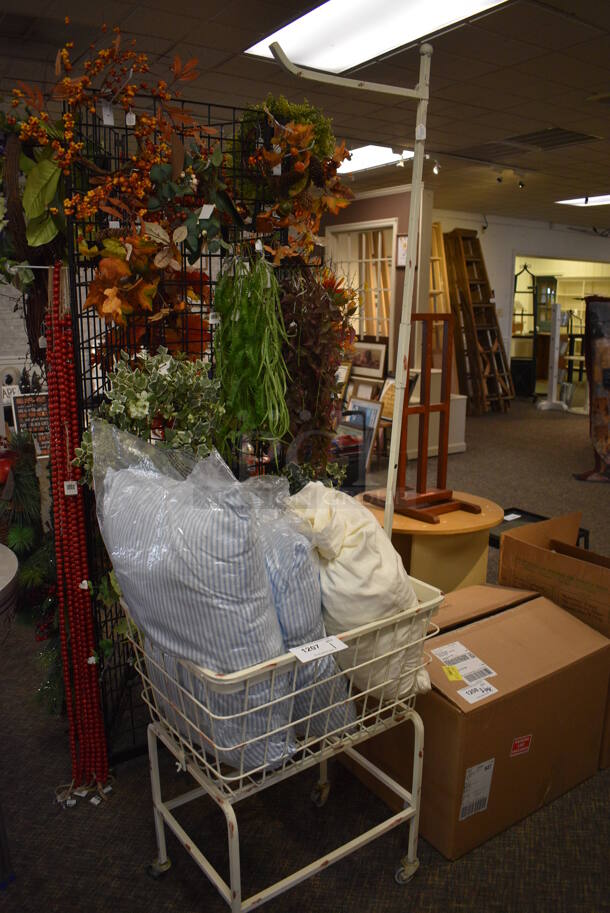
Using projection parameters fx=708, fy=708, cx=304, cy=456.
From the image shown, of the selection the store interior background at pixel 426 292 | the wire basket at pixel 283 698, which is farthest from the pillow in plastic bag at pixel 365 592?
the store interior background at pixel 426 292

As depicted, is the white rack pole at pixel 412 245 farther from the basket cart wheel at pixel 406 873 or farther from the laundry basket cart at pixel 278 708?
the basket cart wheel at pixel 406 873

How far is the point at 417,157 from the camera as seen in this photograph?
71.7 inches

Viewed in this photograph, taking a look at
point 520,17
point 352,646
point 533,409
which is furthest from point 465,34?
point 533,409

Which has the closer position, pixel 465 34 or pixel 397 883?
pixel 397 883

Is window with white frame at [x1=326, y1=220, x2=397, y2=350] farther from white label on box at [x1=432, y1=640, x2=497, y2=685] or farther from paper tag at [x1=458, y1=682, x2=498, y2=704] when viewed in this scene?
paper tag at [x1=458, y1=682, x2=498, y2=704]

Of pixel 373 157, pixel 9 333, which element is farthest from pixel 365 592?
pixel 373 157

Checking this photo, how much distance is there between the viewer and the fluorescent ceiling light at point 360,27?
11.7 ft

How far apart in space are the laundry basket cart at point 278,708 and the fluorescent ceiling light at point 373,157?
229 inches

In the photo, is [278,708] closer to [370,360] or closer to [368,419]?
[368,419]

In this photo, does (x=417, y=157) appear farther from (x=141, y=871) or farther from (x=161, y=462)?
(x=141, y=871)

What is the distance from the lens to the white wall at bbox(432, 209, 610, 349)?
10.3m

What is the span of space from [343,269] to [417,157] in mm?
5012

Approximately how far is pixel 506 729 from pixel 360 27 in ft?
12.0

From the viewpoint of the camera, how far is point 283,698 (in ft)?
4.07
